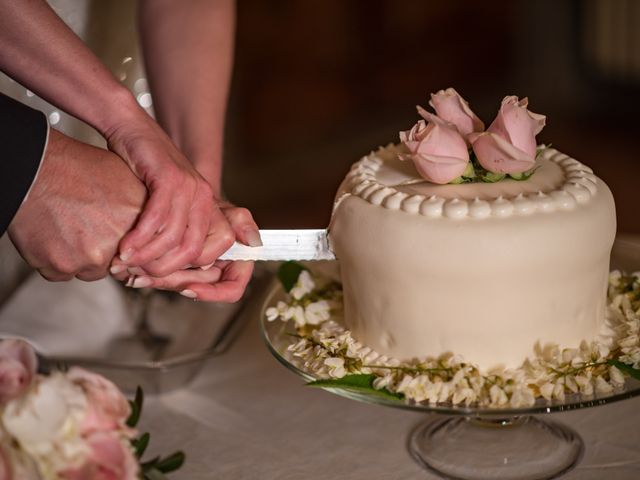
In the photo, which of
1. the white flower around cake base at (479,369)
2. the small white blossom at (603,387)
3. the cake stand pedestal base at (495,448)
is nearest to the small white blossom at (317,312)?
the white flower around cake base at (479,369)

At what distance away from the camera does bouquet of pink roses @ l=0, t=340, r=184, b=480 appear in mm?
851

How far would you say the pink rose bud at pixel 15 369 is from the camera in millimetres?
881

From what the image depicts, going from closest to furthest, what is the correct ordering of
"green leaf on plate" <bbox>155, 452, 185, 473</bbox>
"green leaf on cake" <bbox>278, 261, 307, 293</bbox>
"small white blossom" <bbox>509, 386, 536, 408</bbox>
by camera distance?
1. "green leaf on plate" <bbox>155, 452, 185, 473</bbox>
2. "small white blossom" <bbox>509, 386, 536, 408</bbox>
3. "green leaf on cake" <bbox>278, 261, 307, 293</bbox>

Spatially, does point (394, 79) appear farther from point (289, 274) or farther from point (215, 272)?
point (215, 272)

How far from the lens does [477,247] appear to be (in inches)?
49.8

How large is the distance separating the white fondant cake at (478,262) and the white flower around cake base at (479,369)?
0.02m

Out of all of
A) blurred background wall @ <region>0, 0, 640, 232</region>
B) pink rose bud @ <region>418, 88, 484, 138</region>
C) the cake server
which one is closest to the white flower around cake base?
the cake server

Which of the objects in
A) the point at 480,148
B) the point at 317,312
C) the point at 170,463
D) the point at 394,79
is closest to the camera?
the point at 170,463

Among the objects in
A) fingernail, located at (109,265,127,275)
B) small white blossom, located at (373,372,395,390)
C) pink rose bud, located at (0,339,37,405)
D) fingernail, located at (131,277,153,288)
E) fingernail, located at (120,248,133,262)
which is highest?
pink rose bud, located at (0,339,37,405)

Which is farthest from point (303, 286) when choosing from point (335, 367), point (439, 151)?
point (439, 151)

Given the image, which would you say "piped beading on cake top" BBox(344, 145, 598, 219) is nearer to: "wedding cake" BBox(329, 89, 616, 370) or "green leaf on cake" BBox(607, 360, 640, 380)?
A: "wedding cake" BBox(329, 89, 616, 370)

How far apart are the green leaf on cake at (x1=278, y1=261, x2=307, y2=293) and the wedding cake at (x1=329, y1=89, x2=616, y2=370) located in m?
0.24

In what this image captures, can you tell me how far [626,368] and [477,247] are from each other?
27 centimetres

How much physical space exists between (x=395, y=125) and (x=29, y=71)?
4.69 meters
